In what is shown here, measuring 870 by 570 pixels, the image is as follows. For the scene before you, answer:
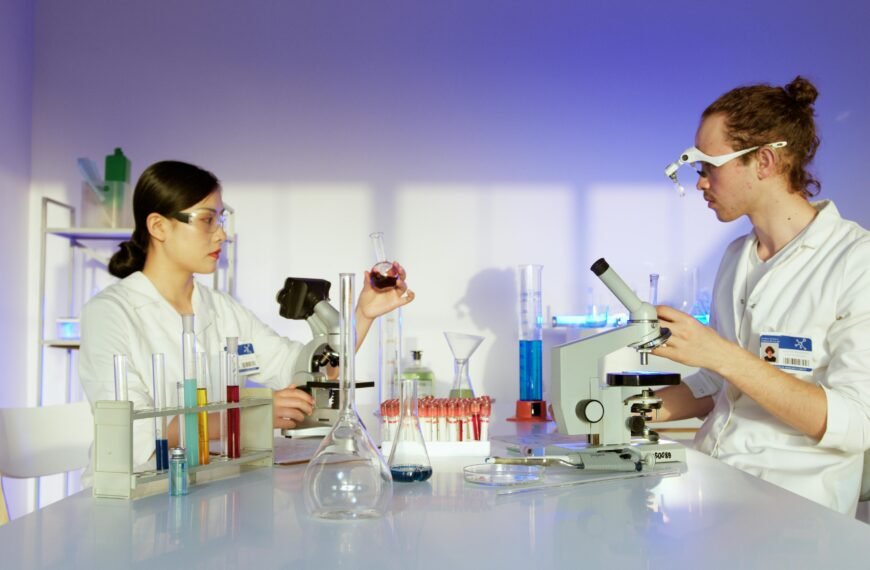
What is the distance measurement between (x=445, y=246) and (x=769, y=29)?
70.9 inches

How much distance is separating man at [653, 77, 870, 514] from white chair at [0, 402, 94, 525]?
164cm

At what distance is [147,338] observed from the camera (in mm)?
2430

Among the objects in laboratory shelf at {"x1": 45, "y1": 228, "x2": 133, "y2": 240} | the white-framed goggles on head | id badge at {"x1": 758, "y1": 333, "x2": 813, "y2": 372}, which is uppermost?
the white-framed goggles on head

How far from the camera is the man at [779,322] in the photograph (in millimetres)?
1998

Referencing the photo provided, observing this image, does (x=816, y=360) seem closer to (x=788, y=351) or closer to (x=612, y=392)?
(x=788, y=351)

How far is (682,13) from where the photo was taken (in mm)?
4195

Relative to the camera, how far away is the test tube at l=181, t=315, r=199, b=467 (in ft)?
5.19

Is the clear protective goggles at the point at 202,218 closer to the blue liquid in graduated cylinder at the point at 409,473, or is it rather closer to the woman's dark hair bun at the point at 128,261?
the woman's dark hair bun at the point at 128,261

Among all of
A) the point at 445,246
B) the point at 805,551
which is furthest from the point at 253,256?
the point at 805,551

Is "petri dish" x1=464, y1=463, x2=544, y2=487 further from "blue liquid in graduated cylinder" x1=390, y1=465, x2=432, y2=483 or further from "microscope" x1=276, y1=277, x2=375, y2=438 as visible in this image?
"microscope" x1=276, y1=277, x2=375, y2=438

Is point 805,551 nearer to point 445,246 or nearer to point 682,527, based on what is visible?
point 682,527

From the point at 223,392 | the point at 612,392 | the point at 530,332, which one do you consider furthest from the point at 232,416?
the point at 530,332

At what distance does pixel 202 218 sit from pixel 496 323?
1.81 m

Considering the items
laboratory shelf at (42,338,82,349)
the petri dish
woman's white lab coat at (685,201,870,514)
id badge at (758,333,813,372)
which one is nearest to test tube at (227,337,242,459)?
the petri dish
